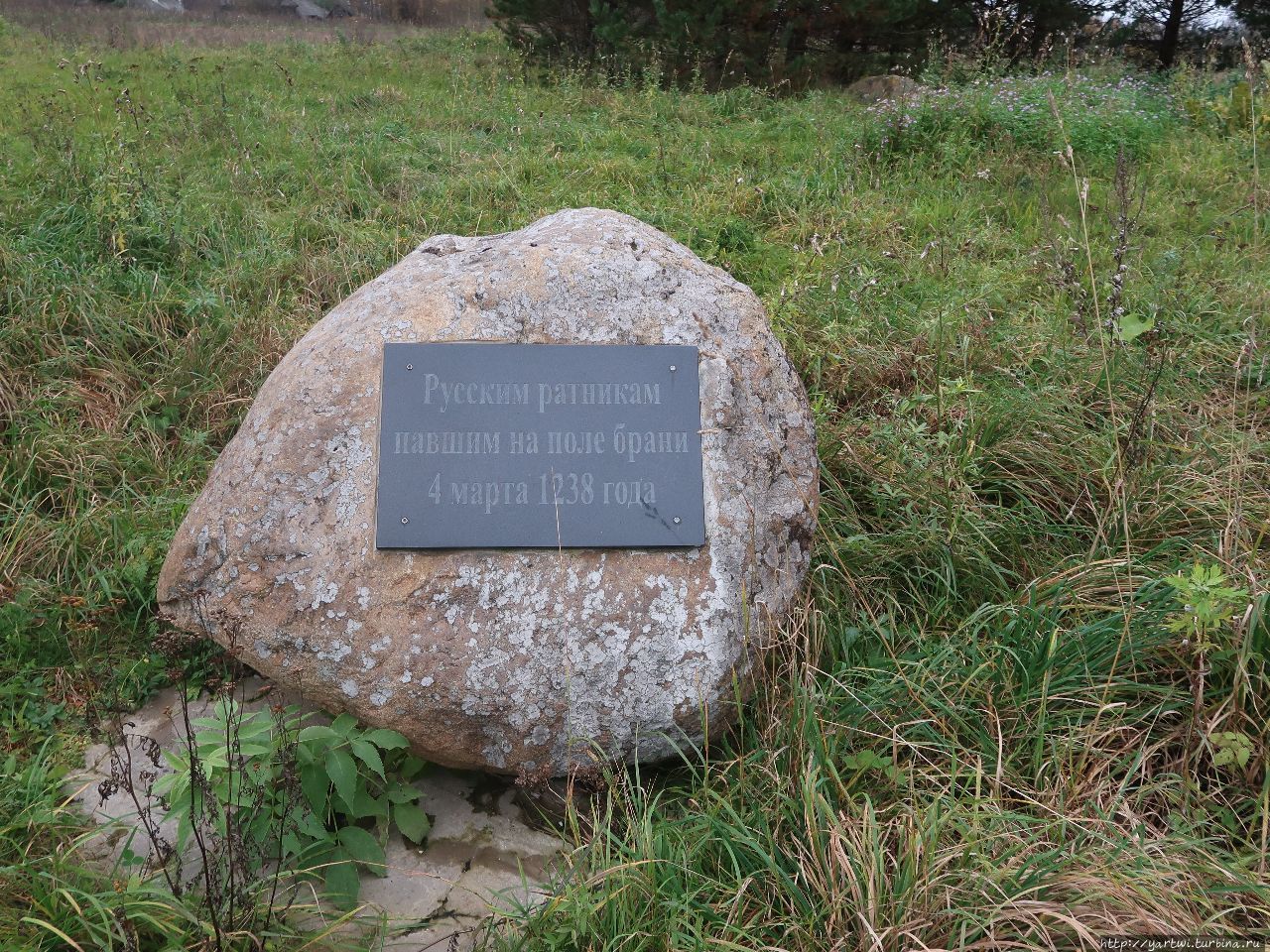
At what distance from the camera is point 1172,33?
39.0ft

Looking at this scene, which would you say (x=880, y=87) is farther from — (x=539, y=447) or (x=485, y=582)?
(x=485, y=582)

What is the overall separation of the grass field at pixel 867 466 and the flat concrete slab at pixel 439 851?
0.13 m

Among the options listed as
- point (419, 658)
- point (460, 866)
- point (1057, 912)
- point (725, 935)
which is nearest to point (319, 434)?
point (419, 658)

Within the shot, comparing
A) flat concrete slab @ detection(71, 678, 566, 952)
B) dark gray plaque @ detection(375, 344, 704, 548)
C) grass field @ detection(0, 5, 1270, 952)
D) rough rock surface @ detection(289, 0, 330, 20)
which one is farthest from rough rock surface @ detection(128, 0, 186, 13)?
flat concrete slab @ detection(71, 678, 566, 952)

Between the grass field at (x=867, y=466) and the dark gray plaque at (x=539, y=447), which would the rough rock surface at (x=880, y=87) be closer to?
the grass field at (x=867, y=466)

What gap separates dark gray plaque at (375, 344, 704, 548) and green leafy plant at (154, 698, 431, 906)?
1.76 feet

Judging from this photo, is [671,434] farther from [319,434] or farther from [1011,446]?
[1011,446]

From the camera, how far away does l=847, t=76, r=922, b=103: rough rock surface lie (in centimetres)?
823

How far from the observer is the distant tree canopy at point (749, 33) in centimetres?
857

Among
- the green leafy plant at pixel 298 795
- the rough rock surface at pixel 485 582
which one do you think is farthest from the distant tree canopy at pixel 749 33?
the green leafy plant at pixel 298 795

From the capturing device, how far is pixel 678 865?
2.04 metres

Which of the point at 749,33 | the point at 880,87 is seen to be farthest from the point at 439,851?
the point at 749,33

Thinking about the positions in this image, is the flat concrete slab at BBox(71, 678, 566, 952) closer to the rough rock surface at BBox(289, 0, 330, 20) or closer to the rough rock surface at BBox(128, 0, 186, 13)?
the rough rock surface at BBox(128, 0, 186, 13)

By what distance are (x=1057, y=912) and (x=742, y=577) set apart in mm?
1115
